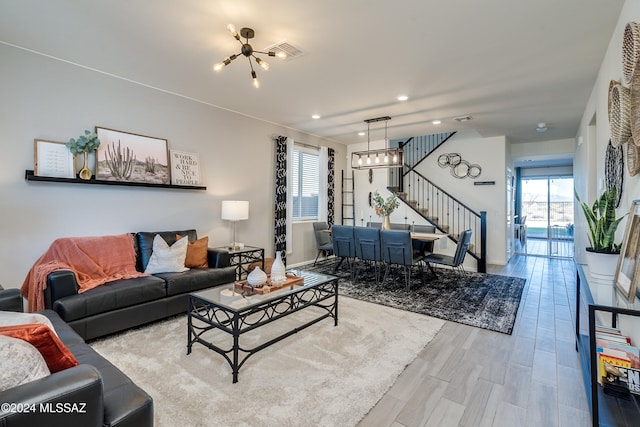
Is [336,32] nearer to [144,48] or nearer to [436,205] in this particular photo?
[144,48]

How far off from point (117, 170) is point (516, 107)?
5.76 metres

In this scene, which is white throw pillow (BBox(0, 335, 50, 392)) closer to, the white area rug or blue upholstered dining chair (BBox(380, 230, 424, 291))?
the white area rug

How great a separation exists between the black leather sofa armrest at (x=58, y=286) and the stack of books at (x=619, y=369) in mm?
3991

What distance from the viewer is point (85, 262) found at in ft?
10.4

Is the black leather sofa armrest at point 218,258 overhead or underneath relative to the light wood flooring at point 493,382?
overhead

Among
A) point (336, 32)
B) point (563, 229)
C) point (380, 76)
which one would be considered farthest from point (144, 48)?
point (563, 229)

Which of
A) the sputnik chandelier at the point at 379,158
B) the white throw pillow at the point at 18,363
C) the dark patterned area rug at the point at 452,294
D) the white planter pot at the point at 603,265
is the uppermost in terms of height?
the sputnik chandelier at the point at 379,158

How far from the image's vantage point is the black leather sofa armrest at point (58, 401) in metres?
0.94

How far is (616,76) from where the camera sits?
264 cm

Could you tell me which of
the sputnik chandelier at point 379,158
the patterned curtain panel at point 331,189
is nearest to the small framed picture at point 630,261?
the sputnik chandelier at point 379,158

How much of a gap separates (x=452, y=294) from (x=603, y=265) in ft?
8.14

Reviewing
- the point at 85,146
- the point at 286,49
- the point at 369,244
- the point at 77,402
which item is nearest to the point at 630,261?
the point at 77,402

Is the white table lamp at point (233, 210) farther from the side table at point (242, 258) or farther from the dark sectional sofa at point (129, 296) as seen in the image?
the dark sectional sofa at point (129, 296)

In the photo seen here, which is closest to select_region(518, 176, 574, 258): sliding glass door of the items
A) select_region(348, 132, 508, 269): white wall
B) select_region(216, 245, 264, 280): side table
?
select_region(348, 132, 508, 269): white wall
